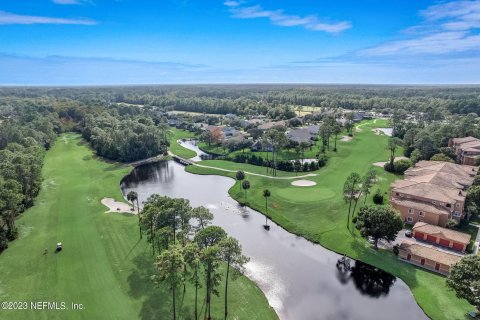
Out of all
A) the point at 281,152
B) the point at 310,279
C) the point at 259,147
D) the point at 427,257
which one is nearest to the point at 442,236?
the point at 427,257

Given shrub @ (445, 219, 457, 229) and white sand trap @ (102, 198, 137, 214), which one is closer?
shrub @ (445, 219, 457, 229)

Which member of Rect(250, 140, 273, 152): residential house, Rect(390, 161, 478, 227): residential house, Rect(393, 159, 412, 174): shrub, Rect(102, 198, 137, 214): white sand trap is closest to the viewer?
Rect(390, 161, 478, 227): residential house

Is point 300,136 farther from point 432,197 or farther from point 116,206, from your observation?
point 116,206

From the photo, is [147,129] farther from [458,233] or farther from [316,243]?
[458,233]

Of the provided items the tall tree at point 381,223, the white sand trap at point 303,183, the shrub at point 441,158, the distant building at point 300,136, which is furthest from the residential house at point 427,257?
the distant building at point 300,136

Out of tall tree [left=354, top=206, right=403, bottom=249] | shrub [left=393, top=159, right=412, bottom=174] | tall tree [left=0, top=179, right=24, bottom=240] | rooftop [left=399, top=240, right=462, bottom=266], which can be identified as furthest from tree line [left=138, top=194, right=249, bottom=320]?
shrub [left=393, top=159, right=412, bottom=174]

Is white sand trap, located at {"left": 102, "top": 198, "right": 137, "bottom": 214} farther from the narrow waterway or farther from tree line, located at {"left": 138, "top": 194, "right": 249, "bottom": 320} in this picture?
Answer: the narrow waterway
